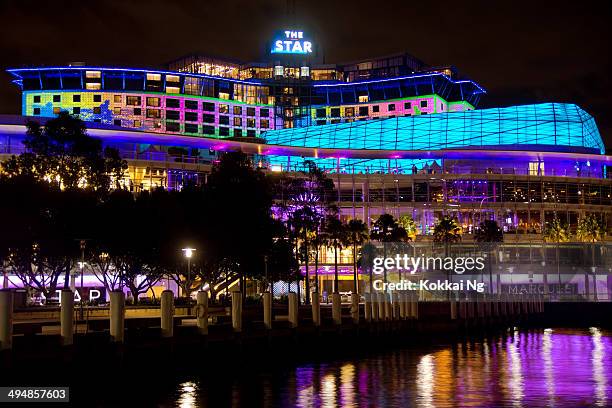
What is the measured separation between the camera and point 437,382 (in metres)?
48.2

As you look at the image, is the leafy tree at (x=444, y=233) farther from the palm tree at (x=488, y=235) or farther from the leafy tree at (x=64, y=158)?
the leafy tree at (x=64, y=158)

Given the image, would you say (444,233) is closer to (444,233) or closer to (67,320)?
(444,233)

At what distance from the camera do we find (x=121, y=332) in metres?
41.2

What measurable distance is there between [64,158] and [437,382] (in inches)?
2107

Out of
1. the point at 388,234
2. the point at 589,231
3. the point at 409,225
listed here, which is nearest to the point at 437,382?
the point at 388,234

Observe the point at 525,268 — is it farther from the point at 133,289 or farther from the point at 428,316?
the point at 133,289

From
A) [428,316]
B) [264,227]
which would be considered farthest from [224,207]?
[428,316]

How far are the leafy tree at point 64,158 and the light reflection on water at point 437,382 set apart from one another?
37198 millimetres

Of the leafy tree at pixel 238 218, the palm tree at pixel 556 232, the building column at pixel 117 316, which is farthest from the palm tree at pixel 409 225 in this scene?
the building column at pixel 117 316

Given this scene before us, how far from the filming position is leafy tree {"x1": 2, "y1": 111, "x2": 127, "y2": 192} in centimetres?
8831

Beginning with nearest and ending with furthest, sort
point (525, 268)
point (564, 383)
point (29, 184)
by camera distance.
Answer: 1. point (564, 383)
2. point (29, 184)
3. point (525, 268)

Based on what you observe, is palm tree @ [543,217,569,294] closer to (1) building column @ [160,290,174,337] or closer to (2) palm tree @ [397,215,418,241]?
(2) palm tree @ [397,215,418,241]

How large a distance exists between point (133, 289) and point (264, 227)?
14.2 meters

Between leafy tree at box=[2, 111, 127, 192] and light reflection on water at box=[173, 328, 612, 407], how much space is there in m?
37.2
